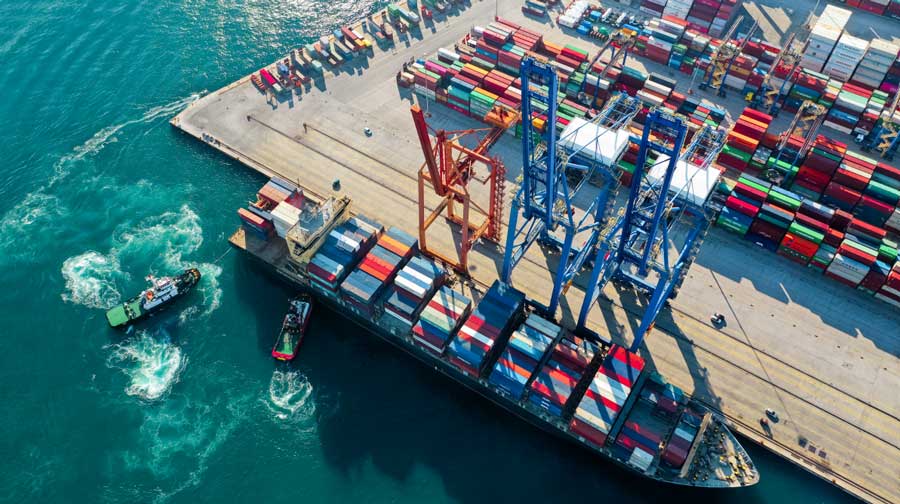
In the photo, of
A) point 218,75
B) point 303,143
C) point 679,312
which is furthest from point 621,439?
point 218,75

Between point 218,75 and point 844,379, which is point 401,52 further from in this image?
point 844,379

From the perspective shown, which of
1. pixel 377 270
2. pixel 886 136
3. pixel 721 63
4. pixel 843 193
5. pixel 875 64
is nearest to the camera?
pixel 377 270

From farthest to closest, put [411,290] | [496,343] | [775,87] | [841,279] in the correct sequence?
[775,87] < [841,279] < [411,290] < [496,343]

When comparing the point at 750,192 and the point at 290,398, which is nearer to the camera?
the point at 290,398

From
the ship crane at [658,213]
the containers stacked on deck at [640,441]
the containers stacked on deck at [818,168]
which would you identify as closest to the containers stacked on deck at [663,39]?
the containers stacked on deck at [818,168]

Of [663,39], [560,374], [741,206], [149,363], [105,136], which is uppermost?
[663,39]

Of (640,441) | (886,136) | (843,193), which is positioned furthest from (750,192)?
(640,441)

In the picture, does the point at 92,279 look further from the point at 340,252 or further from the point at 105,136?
the point at 340,252
